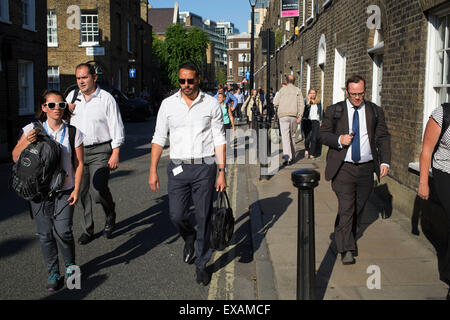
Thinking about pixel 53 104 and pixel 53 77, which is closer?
pixel 53 104

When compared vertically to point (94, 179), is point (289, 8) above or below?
above

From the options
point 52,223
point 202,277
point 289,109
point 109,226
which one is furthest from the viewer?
point 289,109

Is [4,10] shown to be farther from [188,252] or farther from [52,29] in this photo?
[52,29]

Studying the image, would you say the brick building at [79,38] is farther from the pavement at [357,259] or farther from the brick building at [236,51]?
the brick building at [236,51]

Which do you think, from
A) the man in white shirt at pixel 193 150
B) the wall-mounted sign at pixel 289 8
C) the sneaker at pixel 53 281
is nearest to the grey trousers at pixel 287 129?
the man in white shirt at pixel 193 150

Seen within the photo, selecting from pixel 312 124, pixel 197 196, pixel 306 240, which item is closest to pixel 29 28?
pixel 312 124

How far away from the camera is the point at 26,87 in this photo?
18.4 meters

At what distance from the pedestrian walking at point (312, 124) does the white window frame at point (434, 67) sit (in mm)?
5706

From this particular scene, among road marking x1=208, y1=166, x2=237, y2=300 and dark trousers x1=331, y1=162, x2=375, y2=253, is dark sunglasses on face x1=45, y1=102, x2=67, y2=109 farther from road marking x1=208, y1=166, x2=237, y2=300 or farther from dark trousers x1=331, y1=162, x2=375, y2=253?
dark trousers x1=331, y1=162, x2=375, y2=253

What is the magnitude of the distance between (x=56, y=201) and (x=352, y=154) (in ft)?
9.48

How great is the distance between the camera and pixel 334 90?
40.2 feet

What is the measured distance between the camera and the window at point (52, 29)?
3059 cm
